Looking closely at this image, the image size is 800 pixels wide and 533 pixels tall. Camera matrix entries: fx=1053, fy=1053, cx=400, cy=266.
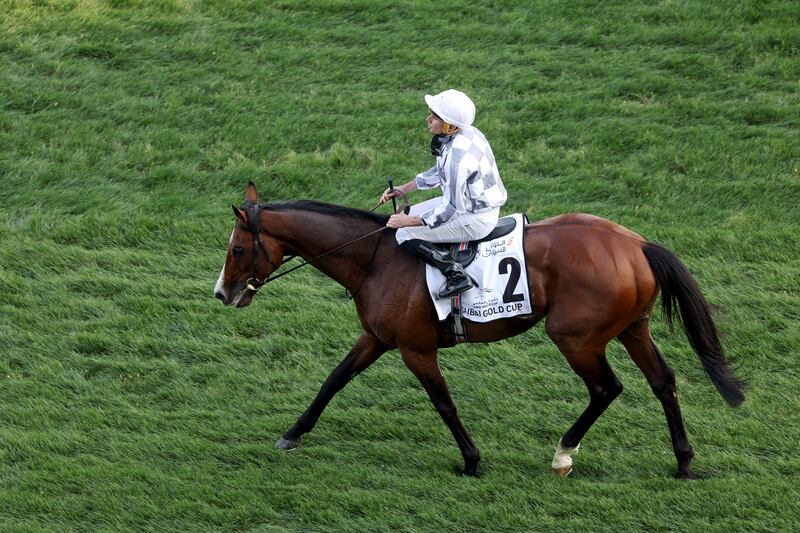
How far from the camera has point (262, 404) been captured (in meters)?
7.34

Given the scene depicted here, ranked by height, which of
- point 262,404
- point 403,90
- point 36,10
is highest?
point 36,10

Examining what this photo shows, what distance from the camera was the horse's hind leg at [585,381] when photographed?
6188 millimetres

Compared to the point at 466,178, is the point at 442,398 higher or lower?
lower

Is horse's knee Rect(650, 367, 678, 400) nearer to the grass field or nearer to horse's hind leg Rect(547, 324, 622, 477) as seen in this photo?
horse's hind leg Rect(547, 324, 622, 477)

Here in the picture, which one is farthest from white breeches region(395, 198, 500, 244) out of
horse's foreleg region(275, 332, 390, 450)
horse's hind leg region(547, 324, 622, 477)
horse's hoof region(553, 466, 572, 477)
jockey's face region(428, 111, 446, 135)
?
horse's hoof region(553, 466, 572, 477)

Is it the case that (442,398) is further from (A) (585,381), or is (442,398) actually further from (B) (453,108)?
(B) (453,108)

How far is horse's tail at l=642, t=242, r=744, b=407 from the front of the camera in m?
6.12

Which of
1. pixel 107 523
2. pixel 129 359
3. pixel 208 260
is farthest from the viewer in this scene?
pixel 208 260

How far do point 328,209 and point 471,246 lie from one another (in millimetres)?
947

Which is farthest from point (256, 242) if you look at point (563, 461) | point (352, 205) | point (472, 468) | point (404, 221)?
point (352, 205)

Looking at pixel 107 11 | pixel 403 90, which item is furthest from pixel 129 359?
pixel 107 11

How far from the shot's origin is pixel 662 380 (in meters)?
6.43

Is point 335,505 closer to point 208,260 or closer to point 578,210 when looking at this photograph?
point 208,260

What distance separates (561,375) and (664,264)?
169cm
